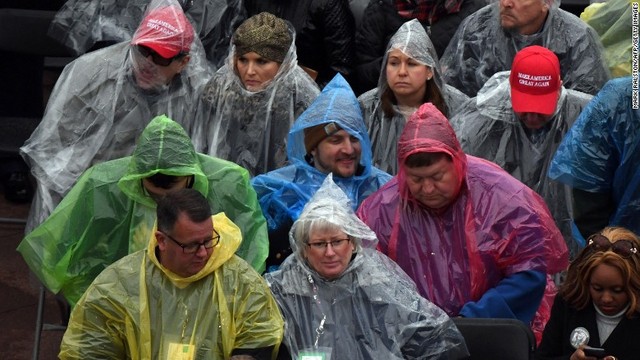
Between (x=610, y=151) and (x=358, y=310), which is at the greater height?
(x=610, y=151)

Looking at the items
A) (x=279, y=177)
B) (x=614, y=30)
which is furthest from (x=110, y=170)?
(x=614, y=30)

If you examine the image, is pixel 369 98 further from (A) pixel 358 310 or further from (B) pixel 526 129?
(A) pixel 358 310

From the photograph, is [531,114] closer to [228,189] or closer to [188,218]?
[228,189]

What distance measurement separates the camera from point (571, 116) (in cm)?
705

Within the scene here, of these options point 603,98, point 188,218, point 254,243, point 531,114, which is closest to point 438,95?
Answer: point 531,114

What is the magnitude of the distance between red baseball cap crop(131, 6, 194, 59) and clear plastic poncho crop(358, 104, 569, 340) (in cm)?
160

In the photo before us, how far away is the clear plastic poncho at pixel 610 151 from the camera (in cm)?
650

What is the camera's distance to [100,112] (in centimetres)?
745

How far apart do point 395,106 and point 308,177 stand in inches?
28.9

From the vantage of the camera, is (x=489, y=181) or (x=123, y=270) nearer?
(x=123, y=270)

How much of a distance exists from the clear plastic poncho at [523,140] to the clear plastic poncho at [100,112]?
4.54 feet

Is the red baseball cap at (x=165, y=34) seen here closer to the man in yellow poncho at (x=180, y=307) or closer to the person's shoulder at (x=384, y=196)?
the person's shoulder at (x=384, y=196)

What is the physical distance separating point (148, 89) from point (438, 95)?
139 centimetres

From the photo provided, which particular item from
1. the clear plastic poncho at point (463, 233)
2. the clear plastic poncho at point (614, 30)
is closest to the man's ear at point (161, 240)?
the clear plastic poncho at point (463, 233)
